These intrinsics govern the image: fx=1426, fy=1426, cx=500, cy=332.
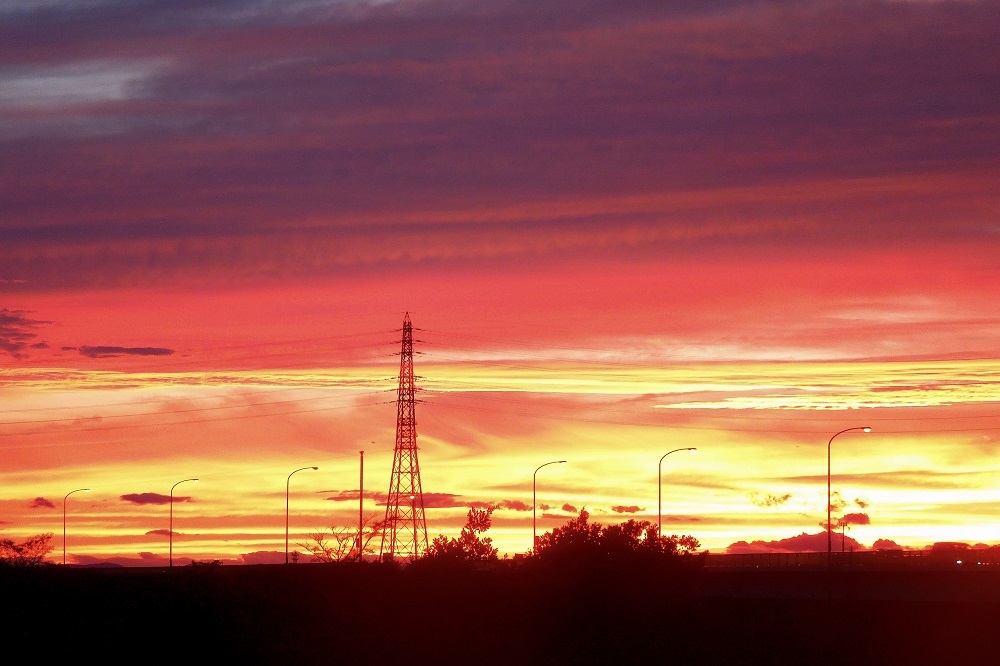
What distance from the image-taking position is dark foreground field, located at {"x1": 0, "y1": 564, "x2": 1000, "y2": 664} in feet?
232

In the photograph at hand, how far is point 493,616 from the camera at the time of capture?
3538 inches

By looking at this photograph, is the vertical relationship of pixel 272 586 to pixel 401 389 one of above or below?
below

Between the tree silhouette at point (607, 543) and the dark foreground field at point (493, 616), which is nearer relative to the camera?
the dark foreground field at point (493, 616)


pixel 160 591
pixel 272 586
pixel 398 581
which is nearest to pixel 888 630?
pixel 398 581

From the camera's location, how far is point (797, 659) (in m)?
92.3

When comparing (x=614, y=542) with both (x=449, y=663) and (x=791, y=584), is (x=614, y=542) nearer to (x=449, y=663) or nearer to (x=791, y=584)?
(x=791, y=584)

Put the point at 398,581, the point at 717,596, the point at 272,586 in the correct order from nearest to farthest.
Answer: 1. the point at 272,586
2. the point at 398,581
3. the point at 717,596

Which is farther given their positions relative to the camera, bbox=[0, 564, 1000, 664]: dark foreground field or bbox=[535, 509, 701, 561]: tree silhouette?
bbox=[535, 509, 701, 561]: tree silhouette

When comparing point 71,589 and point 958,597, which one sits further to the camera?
point 958,597

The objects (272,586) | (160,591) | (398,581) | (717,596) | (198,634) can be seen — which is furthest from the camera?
(717,596)

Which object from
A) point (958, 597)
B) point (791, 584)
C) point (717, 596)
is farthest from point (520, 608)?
point (958, 597)

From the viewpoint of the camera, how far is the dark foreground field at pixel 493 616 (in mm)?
70562

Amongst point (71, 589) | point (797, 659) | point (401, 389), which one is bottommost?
point (797, 659)

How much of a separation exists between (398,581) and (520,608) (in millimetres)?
8829
